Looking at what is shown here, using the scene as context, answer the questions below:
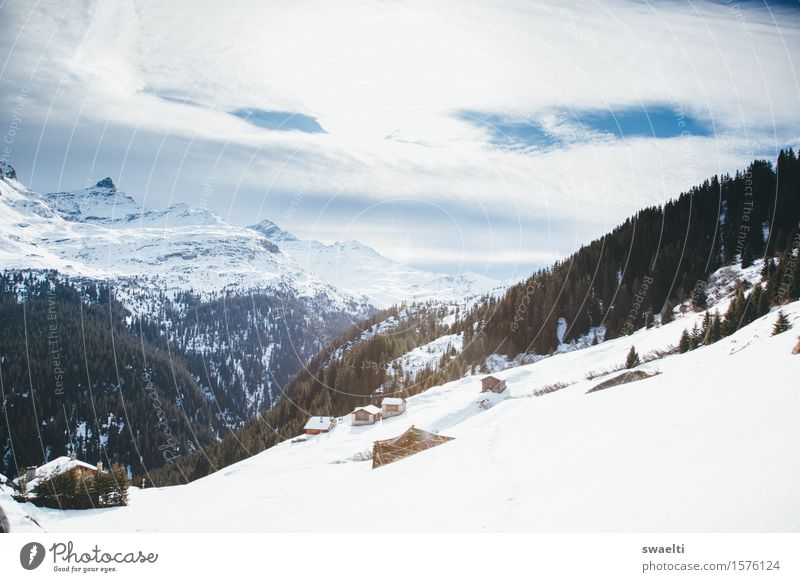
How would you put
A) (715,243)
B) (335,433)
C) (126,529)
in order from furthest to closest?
(715,243) < (335,433) < (126,529)

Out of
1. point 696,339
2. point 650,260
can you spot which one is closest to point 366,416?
point 696,339

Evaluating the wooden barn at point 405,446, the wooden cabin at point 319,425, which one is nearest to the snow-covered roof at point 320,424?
the wooden cabin at point 319,425

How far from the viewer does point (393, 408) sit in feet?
146

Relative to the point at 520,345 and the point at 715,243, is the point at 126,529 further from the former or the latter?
the point at 715,243

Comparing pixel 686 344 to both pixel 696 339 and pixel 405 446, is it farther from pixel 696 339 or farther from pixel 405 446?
pixel 405 446

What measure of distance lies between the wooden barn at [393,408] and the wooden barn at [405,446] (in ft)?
78.8

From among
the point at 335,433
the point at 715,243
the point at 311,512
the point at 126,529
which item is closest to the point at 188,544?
the point at 126,529

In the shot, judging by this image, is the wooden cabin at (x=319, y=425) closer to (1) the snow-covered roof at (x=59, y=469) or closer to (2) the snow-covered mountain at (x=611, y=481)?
(1) the snow-covered roof at (x=59, y=469)

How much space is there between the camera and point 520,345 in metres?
69.3

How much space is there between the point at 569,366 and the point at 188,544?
37.2 m

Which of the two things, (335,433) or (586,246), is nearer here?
(335,433)

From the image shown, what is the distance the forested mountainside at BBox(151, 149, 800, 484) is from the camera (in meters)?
59.1

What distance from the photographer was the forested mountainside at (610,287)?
2327 inches

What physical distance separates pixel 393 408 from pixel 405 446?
26399mm
